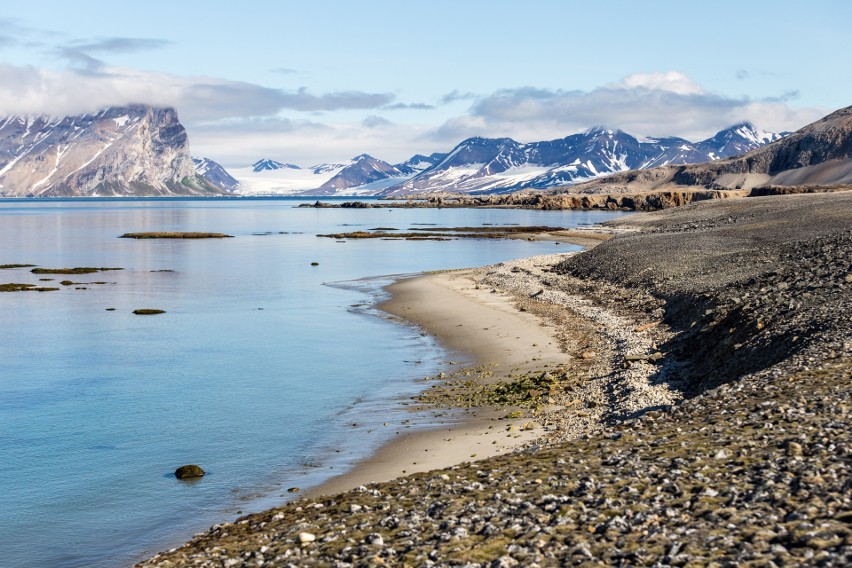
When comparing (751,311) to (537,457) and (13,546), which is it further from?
(13,546)

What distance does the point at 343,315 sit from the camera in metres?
50.8

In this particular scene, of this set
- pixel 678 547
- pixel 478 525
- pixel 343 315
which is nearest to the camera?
pixel 678 547

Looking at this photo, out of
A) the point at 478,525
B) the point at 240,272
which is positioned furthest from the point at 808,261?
the point at 240,272

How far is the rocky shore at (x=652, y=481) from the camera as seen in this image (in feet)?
40.9

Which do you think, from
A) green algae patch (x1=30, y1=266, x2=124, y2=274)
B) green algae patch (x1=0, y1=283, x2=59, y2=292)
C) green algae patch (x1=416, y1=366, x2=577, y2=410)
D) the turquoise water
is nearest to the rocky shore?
green algae patch (x1=416, y1=366, x2=577, y2=410)

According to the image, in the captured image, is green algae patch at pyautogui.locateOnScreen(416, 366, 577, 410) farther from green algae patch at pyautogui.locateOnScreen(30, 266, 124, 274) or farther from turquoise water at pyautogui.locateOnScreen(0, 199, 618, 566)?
green algae patch at pyautogui.locateOnScreen(30, 266, 124, 274)

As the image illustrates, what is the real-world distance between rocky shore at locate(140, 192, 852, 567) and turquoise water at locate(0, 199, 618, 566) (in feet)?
11.8

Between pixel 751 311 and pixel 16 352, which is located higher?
pixel 751 311

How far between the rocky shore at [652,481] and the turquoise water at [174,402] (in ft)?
11.8

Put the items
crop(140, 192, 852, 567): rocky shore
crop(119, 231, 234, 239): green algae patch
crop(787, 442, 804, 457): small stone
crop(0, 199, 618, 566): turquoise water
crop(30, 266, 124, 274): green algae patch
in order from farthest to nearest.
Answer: crop(119, 231, 234, 239): green algae patch → crop(30, 266, 124, 274): green algae patch → crop(0, 199, 618, 566): turquoise water → crop(787, 442, 804, 457): small stone → crop(140, 192, 852, 567): rocky shore

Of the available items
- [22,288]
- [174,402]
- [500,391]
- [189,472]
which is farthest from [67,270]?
[189,472]

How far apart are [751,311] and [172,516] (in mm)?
21478

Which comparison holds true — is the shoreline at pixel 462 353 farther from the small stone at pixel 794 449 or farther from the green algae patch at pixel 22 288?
the green algae patch at pixel 22 288

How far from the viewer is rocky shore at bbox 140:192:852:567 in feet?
40.9
